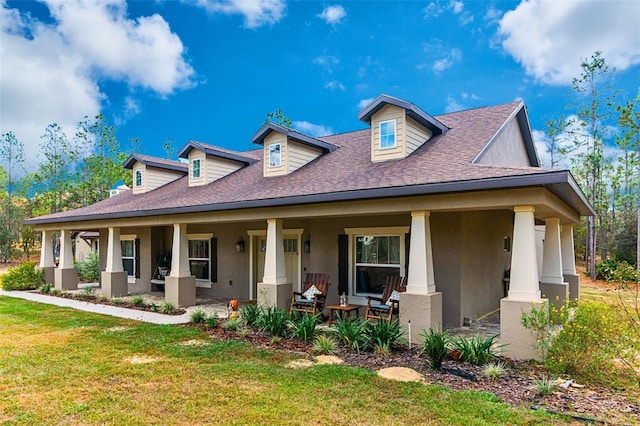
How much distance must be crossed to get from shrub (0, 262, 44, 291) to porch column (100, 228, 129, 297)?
4848 millimetres

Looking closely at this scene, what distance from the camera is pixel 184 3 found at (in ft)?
57.3

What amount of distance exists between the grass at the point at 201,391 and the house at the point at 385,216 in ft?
7.77

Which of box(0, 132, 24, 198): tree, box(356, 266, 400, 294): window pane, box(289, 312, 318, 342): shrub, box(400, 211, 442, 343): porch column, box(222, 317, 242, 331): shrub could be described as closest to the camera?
box(400, 211, 442, 343): porch column

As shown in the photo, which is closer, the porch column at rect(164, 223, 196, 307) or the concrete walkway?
the concrete walkway

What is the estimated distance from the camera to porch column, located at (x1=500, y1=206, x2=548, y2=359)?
6.22 metres

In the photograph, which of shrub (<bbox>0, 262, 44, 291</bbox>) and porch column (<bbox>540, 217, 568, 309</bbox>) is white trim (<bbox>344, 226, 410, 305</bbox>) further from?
shrub (<bbox>0, 262, 44, 291</bbox>)

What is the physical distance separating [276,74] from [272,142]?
19.0 meters

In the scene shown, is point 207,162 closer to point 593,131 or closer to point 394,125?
point 394,125

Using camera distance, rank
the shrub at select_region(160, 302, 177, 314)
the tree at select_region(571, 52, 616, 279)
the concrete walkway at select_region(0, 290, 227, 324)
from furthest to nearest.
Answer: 1. the tree at select_region(571, 52, 616, 279)
2. the shrub at select_region(160, 302, 177, 314)
3. the concrete walkway at select_region(0, 290, 227, 324)

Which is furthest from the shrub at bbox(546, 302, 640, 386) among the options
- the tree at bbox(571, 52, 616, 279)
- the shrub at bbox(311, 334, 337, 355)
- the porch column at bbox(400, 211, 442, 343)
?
the tree at bbox(571, 52, 616, 279)

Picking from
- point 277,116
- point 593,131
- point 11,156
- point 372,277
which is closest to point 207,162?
point 372,277

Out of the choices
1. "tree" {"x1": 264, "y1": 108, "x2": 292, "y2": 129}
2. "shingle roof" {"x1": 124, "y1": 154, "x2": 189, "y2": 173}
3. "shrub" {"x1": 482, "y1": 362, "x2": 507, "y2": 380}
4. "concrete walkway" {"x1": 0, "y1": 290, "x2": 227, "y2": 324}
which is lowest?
"concrete walkway" {"x1": 0, "y1": 290, "x2": 227, "y2": 324}

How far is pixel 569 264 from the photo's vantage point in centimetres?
1245

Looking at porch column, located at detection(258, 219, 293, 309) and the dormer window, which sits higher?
the dormer window
